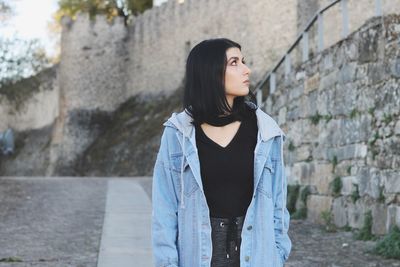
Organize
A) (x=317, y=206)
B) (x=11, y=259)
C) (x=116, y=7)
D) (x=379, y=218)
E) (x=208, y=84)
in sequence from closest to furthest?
(x=208, y=84) → (x=11, y=259) → (x=379, y=218) → (x=317, y=206) → (x=116, y=7)

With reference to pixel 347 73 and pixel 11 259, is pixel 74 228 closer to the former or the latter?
pixel 11 259

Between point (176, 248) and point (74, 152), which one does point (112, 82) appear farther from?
point (176, 248)

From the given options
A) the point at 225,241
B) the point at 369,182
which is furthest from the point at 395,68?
the point at 225,241

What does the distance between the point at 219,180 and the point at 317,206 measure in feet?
18.0

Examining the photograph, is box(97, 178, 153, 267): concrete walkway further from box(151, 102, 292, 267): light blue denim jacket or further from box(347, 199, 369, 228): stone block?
box(151, 102, 292, 267): light blue denim jacket

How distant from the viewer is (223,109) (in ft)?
8.27

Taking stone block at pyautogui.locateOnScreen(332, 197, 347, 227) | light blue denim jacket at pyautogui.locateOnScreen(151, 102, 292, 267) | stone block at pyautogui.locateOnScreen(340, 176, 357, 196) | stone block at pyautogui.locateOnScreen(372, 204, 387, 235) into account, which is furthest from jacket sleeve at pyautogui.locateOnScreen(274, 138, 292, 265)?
stone block at pyautogui.locateOnScreen(332, 197, 347, 227)

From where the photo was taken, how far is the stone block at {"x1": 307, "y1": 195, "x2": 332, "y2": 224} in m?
7.48

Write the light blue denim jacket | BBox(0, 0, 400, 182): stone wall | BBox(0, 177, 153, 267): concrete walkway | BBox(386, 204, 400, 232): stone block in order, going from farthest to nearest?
1. BBox(0, 0, 400, 182): stone wall
2. BBox(386, 204, 400, 232): stone block
3. BBox(0, 177, 153, 267): concrete walkway
4. the light blue denim jacket

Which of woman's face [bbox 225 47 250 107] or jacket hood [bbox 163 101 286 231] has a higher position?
woman's face [bbox 225 47 250 107]

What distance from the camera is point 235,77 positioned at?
8.36 feet

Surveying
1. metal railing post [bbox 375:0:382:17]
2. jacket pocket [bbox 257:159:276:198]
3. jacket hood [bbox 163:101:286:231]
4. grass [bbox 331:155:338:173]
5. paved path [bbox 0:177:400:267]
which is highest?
metal railing post [bbox 375:0:382:17]

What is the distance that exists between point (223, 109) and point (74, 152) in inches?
1112

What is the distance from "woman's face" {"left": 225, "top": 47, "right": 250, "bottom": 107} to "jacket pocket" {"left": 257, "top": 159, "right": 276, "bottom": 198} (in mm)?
274
